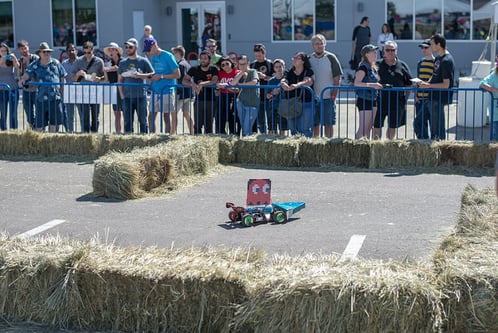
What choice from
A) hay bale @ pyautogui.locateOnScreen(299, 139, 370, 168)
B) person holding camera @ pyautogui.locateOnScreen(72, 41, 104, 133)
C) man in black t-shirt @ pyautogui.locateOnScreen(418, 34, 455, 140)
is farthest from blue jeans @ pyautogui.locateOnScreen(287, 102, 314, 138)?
person holding camera @ pyautogui.locateOnScreen(72, 41, 104, 133)

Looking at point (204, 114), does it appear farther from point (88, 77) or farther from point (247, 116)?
point (88, 77)

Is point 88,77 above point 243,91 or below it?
above

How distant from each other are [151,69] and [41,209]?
512cm

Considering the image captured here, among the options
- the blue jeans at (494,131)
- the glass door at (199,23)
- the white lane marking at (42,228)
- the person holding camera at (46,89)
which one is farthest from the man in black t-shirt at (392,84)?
the glass door at (199,23)

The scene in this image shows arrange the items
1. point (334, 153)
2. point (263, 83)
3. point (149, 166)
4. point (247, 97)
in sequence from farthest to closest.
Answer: point (263, 83) < point (247, 97) < point (334, 153) < point (149, 166)

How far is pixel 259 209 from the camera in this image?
874 cm

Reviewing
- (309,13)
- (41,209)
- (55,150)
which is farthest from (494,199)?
(309,13)

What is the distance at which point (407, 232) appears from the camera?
26.9 ft

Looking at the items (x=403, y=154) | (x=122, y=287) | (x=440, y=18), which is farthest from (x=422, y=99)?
(x=440, y=18)

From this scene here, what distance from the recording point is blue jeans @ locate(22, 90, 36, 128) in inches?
564

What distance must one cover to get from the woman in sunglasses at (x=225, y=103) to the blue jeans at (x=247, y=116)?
0.49ft

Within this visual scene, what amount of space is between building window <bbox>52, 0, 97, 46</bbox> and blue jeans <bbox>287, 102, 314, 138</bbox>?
17620 mm

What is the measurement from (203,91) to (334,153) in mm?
2720

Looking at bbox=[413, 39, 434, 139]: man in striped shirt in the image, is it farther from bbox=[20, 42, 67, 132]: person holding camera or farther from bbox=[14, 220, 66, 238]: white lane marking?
bbox=[14, 220, 66, 238]: white lane marking
